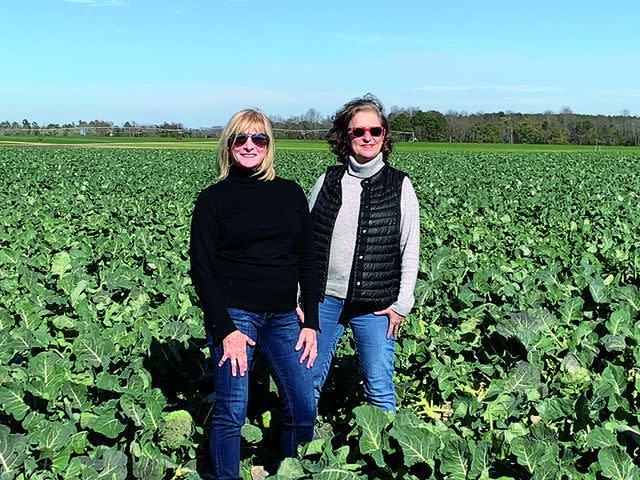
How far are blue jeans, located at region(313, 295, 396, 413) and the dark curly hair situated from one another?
799 millimetres

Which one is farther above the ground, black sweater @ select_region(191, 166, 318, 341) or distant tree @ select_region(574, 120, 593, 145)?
distant tree @ select_region(574, 120, 593, 145)

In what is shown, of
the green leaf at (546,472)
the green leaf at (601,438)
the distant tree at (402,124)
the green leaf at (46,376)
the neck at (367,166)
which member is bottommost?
the green leaf at (46,376)

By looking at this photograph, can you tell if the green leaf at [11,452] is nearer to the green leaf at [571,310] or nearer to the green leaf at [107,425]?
the green leaf at [107,425]

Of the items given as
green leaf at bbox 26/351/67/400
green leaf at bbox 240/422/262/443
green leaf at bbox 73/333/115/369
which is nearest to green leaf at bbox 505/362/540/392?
green leaf at bbox 240/422/262/443

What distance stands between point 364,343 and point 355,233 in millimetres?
619

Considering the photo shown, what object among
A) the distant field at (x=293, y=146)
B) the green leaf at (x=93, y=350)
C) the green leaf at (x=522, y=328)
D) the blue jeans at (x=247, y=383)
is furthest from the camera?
the distant field at (x=293, y=146)

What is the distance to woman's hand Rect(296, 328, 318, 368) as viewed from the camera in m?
3.46

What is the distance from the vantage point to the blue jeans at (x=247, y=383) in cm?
329

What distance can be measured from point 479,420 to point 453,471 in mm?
721

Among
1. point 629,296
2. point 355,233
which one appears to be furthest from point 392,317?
point 629,296

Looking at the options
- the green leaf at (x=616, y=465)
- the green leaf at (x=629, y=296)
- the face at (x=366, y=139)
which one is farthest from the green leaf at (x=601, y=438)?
the green leaf at (x=629, y=296)

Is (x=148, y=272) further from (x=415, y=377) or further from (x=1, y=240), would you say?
(x=415, y=377)

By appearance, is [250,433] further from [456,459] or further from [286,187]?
[286,187]

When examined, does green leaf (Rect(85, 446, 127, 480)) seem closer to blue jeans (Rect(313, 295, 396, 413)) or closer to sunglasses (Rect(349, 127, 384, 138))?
blue jeans (Rect(313, 295, 396, 413))
